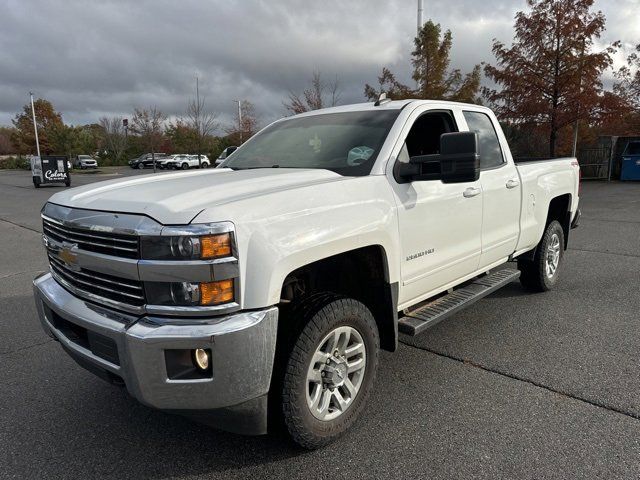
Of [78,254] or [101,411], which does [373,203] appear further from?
[101,411]

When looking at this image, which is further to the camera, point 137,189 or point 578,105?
point 578,105

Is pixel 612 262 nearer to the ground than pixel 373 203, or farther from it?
nearer to the ground

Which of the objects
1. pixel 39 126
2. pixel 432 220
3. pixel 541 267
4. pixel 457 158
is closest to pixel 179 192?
pixel 457 158

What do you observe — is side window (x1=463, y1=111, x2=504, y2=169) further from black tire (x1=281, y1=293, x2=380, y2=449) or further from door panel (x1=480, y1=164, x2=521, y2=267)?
black tire (x1=281, y1=293, x2=380, y2=449)

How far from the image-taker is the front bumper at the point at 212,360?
6.94ft

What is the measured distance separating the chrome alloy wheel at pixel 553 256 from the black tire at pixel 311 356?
3353 millimetres

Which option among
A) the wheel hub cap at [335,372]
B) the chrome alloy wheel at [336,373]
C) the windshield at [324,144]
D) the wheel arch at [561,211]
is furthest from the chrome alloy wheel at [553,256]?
the wheel hub cap at [335,372]

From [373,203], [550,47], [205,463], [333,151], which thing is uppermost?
[550,47]

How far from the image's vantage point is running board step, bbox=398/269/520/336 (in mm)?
3236

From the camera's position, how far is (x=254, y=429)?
2361 mm

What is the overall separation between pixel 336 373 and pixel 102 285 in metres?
1.32

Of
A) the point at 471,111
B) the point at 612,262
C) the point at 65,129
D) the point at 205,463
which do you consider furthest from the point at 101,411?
the point at 65,129

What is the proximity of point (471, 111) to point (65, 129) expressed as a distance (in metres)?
60.0

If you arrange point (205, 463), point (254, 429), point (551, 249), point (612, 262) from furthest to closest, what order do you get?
point (612, 262), point (551, 249), point (205, 463), point (254, 429)
